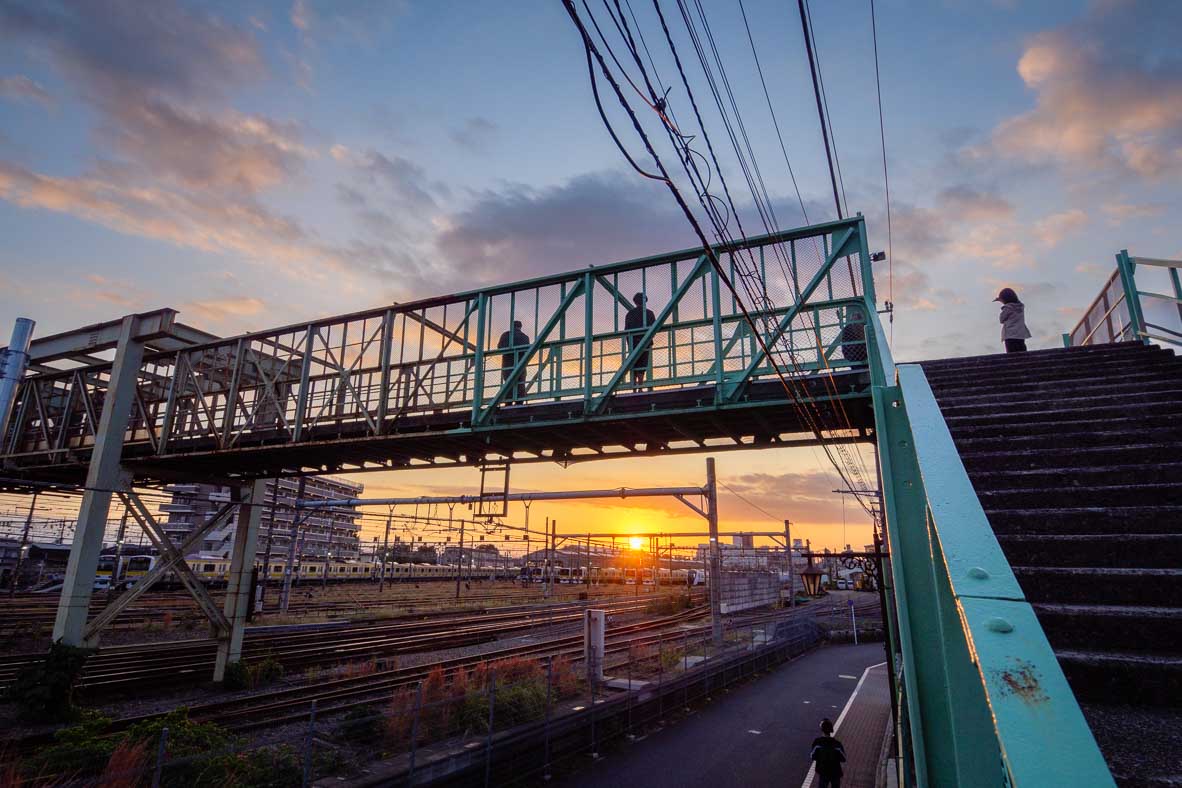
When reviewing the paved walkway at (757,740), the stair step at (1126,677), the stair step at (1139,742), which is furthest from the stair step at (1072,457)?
the paved walkway at (757,740)

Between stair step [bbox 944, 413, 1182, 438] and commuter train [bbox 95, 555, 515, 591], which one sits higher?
stair step [bbox 944, 413, 1182, 438]

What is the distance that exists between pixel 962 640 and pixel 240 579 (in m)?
16.4

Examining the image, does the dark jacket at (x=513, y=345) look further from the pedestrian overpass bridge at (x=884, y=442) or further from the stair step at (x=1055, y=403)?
the stair step at (x=1055, y=403)

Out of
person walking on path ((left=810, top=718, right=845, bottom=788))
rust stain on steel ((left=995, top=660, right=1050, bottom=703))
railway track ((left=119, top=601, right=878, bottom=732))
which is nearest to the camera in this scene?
rust stain on steel ((left=995, top=660, right=1050, bottom=703))

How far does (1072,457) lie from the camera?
5.25 m

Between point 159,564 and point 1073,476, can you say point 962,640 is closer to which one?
point 1073,476

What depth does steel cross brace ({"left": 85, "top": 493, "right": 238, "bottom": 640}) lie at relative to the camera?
42.3 ft

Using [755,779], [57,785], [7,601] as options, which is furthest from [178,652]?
[7,601]

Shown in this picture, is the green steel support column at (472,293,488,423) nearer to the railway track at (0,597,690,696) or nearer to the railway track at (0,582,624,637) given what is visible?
the railway track at (0,597,690,696)

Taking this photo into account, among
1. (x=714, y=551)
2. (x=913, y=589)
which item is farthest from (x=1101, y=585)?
(x=714, y=551)

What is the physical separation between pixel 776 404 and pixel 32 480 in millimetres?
21719

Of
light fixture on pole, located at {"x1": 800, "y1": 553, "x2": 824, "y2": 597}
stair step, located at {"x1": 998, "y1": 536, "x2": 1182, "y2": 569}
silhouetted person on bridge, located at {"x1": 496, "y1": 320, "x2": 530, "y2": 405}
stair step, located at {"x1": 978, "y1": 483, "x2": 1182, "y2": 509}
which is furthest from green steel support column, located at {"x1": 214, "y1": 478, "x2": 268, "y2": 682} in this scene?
stair step, located at {"x1": 998, "y1": 536, "x2": 1182, "y2": 569}

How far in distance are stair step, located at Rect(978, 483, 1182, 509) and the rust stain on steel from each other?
10.5ft

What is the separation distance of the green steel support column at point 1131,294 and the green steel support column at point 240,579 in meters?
18.9
